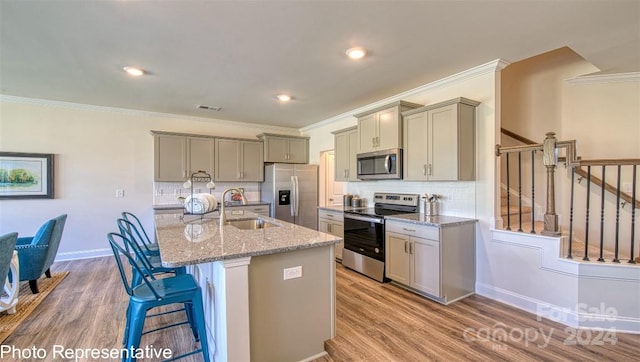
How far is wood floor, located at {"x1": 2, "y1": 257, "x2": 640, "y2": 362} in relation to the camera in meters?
2.15

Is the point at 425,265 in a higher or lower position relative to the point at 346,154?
lower

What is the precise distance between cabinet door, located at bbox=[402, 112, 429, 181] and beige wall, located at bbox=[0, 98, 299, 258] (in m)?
4.17

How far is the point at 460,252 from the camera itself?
3.12m

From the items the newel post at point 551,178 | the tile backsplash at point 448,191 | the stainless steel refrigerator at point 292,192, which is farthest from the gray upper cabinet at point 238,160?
the newel post at point 551,178

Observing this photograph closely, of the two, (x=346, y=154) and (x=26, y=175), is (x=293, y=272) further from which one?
(x=26, y=175)

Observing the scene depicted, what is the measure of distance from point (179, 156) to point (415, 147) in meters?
3.94

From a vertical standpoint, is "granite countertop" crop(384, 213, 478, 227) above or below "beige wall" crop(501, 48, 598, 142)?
below

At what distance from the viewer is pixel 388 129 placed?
3.80 meters

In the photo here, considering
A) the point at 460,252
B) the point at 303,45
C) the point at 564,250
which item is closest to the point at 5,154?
the point at 303,45

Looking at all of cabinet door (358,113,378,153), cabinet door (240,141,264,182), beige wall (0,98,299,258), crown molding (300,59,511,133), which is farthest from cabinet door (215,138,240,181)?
cabinet door (358,113,378,153)

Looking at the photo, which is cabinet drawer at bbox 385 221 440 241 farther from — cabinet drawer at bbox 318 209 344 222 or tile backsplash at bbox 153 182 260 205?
tile backsplash at bbox 153 182 260 205

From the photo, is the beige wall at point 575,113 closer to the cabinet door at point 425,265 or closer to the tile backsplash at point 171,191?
the cabinet door at point 425,265

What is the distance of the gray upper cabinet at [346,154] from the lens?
15.1 ft

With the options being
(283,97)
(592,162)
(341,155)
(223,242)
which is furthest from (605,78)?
(223,242)
